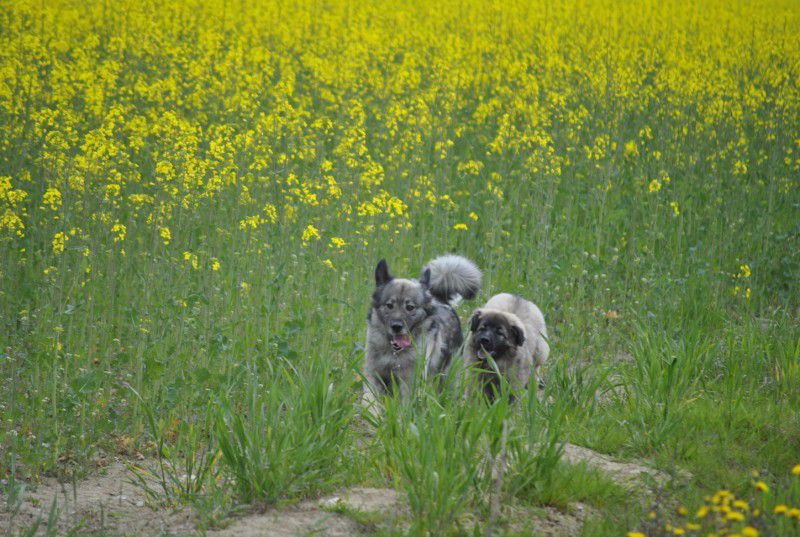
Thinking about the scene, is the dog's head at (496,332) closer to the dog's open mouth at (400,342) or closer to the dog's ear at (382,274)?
the dog's open mouth at (400,342)

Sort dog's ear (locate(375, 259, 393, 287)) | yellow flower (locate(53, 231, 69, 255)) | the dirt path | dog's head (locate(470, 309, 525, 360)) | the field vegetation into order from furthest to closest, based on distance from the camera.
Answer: dog's ear (locate(375, 259, 393, 287))
dog's head (locate(470, 309, 525, 360))
yellow flower (locate(53, 231, 69, 255))
the field vegetation
the dirt path

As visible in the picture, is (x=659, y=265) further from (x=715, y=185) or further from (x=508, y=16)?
(x=508, y=16)

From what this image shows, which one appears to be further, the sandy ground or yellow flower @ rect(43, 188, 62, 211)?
yellow flower @ rect(43, 188, 62, 211)

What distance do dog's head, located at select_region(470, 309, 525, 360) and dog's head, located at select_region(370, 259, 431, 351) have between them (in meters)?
0.42

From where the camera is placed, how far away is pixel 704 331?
8375mm

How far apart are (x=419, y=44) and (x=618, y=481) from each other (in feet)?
41.7

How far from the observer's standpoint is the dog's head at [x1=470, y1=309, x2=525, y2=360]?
6918mm

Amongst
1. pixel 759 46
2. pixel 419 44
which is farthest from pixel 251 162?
pixel 759 46

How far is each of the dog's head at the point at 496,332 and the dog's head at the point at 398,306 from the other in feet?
1.37

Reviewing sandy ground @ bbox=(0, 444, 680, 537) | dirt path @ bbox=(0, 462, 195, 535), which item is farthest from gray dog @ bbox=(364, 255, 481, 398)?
dirt path @ bbox=(0, 462, 195, 535)

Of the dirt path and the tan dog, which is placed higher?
the tan dog

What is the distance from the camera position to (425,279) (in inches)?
288

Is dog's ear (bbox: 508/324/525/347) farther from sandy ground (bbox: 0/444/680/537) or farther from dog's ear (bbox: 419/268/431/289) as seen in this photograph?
sandy ground (bbox: 0/444/680/537)

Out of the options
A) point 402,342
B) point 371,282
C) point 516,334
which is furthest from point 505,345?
point 371,282
